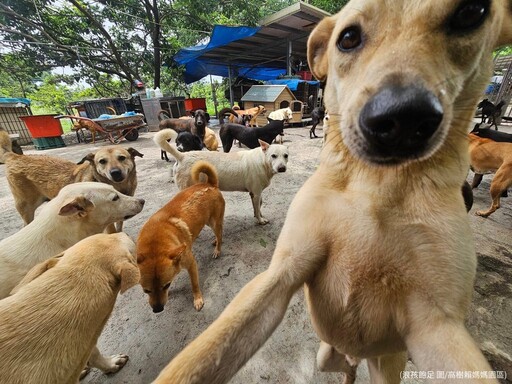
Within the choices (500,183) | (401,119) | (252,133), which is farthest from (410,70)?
(252,133)

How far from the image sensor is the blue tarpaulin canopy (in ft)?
34.4

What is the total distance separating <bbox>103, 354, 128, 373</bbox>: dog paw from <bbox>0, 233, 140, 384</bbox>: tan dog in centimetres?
19

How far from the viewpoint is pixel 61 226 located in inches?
89.5

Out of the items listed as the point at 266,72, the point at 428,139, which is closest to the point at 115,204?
the point at 428,139

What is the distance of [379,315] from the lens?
100 centimetres

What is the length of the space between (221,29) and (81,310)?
39.7ft

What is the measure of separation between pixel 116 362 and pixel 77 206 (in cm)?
147

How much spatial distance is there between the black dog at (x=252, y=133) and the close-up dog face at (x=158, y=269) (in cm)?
580

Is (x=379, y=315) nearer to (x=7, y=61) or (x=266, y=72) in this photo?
(x=266, y=72)

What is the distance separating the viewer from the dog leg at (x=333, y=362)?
150 cm

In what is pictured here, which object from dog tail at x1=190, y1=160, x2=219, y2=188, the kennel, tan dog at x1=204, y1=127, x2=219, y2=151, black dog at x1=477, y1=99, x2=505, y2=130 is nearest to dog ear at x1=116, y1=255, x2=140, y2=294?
dog tail at x1=190, y1=160, x2=219, y2=188

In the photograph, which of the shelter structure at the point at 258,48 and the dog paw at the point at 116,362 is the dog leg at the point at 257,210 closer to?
the dog paw at the point at 116,362

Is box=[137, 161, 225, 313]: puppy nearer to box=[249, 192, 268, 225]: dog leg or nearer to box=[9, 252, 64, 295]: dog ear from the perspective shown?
box=[9, 252, 64, 295]: dog ear

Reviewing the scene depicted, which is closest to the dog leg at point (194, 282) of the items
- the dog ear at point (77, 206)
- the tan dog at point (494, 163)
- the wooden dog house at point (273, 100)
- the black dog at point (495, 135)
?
the dog ear at point (77, 206)
